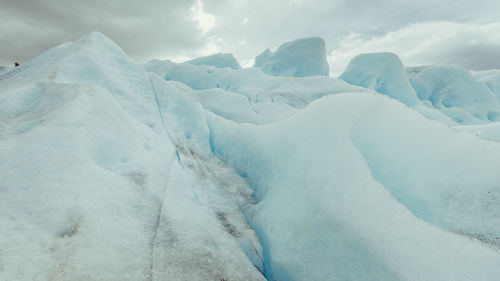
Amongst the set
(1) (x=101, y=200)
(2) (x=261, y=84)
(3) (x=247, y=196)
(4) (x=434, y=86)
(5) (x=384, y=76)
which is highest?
(1) (x=101, y=200)

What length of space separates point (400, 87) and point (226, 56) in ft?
42.2

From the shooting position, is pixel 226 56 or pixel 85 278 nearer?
pixel 85 278

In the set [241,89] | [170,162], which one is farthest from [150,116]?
[241,89]

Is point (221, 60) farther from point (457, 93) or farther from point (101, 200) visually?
point (101, 200)

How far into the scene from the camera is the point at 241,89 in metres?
12.4

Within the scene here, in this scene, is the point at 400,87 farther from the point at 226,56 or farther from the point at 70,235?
the point at 70,235

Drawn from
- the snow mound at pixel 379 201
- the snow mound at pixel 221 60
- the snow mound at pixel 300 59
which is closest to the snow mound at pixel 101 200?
the snow mound at pixel 379 201

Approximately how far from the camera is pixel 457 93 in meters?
16.3

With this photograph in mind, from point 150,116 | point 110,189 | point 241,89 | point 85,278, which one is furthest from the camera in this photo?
point 241,89

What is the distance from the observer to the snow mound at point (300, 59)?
18016 mm

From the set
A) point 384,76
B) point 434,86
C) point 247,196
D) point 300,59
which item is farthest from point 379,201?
Result: point 434,86

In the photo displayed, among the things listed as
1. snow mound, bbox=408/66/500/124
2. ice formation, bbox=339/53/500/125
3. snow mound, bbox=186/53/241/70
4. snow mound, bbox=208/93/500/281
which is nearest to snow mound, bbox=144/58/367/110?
snow mound, bbox=186/53/241/70

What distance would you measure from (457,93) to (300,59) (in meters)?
10.9

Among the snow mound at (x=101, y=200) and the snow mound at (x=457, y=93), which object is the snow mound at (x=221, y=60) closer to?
the snow mound at (x=457, y=93)
